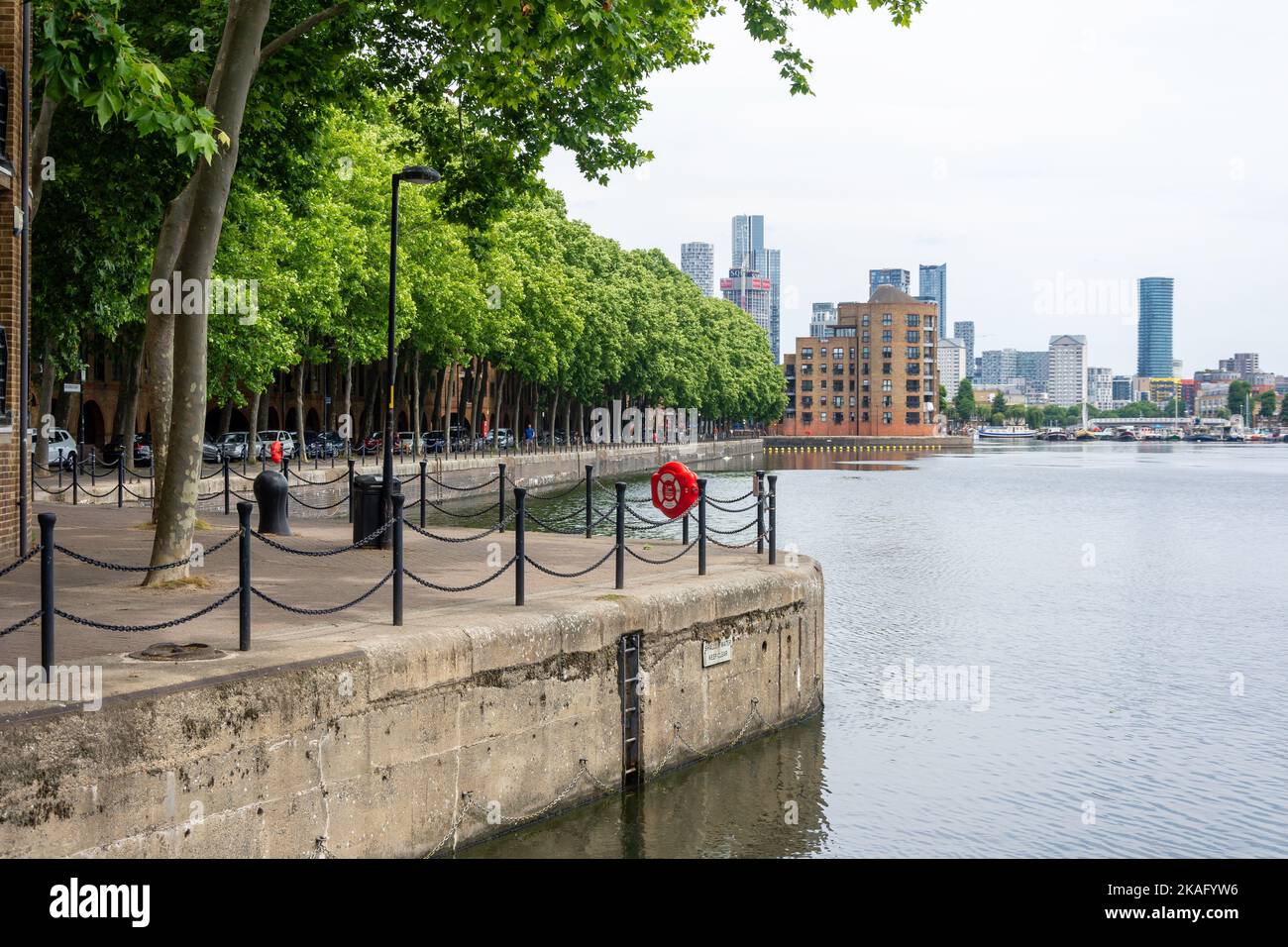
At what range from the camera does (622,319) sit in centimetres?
7669

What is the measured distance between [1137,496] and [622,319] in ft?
99.8

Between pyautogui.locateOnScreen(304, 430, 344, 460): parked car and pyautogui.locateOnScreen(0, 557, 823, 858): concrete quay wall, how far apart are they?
141 feet

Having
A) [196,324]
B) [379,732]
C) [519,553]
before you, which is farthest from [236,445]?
[379,732]

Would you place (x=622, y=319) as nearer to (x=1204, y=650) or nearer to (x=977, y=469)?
(x=977, y=469)

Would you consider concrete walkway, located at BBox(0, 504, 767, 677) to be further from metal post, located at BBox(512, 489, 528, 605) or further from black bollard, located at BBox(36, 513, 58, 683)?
black bollard, located at BBox(36, 513, 58, 683)

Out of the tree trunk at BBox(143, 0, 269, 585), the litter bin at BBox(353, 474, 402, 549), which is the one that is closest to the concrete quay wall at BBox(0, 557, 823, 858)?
the tree trunk at BBox(143, 0, 269, 585)

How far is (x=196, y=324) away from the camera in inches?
573

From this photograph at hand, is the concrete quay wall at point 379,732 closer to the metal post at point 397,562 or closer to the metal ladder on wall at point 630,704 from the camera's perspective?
the metal ladder on wall at point 630,704

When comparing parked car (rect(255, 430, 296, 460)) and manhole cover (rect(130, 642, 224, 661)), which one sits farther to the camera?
parked car (rect(255, 430, 296, 460))

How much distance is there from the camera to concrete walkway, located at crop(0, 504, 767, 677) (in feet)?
37.0

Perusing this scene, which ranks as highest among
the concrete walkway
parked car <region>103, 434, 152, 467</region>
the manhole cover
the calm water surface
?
parked car <region>103, 434, 152, 467</region>

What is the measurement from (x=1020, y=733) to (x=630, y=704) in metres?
6.48

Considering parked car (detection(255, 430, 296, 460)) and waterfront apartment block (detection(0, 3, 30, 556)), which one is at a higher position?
waterfront apartment block (detection(0, 3, 30, 556))

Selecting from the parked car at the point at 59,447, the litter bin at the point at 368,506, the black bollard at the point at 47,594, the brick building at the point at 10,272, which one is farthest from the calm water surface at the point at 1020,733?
the parked car at the point at 59,447
